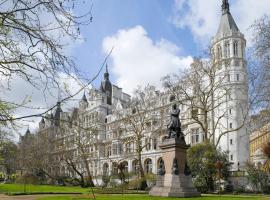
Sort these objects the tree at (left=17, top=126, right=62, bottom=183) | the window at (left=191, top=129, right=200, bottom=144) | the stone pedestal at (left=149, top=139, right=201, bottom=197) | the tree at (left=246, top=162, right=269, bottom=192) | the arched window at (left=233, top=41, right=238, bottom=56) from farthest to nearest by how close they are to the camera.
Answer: the window at (left=191, top=129, right=200, bottom=144) → the arched window at (left=233, top=41, right=238, bottom=56) → the tree at (left=17, top=126, right=62, bottom=183) → the tree at (left=246, top=162, right=269, bottom=192) → the stone pedestal at (left=149, top=139, right=201, bottom=197)

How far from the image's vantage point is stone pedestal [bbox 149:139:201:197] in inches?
888

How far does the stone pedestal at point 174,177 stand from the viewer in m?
22.6

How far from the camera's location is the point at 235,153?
183 ft

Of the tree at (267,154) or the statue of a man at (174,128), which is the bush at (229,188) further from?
the statue of a man at (174,128)

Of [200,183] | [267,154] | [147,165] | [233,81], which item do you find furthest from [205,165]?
[147,165]

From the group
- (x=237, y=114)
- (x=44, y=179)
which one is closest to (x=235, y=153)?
(x=237, y=114)

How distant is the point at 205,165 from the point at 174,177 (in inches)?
546

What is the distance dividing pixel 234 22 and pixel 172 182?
47.2m

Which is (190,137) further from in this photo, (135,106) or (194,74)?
(194,74)

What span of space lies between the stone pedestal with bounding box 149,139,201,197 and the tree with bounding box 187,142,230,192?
12.8 meters

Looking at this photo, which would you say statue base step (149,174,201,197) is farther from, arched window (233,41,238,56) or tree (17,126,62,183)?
arched window (233,41,238,56)

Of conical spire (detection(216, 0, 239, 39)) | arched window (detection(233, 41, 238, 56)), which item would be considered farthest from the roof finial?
arched window (detection(233, 41, 238, 56))

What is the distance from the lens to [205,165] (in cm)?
3612

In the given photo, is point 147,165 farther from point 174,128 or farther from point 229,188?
point 174,128
